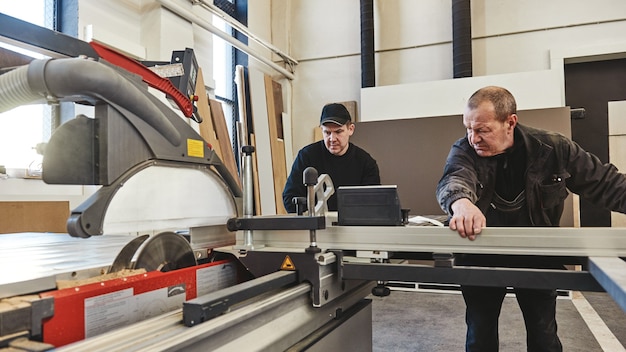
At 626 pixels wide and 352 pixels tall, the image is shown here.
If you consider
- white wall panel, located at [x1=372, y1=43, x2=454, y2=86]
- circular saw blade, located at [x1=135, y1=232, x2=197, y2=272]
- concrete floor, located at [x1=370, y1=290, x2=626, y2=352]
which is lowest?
concrete floor, located at [x1=370, y1=290, x2=626, y2=352]

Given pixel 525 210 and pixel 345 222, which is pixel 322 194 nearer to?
pixel 345 222

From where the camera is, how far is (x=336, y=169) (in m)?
2.23

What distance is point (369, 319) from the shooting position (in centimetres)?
147

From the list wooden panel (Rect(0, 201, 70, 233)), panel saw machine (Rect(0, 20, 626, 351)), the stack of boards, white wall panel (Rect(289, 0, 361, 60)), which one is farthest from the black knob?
white wall panel (Rect(289, 0, 361, 60))

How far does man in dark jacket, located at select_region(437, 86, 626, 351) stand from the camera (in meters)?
1.41

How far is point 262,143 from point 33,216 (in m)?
2.09

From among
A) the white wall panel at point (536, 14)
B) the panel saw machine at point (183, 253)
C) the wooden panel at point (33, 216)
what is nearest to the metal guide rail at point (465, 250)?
the panel saw machine at point (183, 253)

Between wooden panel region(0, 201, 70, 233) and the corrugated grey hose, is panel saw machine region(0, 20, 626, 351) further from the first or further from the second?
wooden panel region(0, 201, 70, 233)

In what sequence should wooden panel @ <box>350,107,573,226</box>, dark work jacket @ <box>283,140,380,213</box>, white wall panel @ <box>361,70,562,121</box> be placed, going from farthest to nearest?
1. wooden panel @ <box>350,107,573,226</box>
2. white wall panel @ <box>361,70,562,121</box>
3. dark work jacket @ <box>283,140,380,213</box>

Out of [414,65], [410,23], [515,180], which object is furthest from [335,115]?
[410,23]

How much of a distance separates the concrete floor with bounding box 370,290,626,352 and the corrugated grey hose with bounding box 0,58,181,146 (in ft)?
6.96

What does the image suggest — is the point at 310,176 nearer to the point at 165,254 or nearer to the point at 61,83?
the point at 165,254

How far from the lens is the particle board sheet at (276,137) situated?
4.26m

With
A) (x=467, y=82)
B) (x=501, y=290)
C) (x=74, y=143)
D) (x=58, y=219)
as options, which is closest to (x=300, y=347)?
(x=74, y=143)
